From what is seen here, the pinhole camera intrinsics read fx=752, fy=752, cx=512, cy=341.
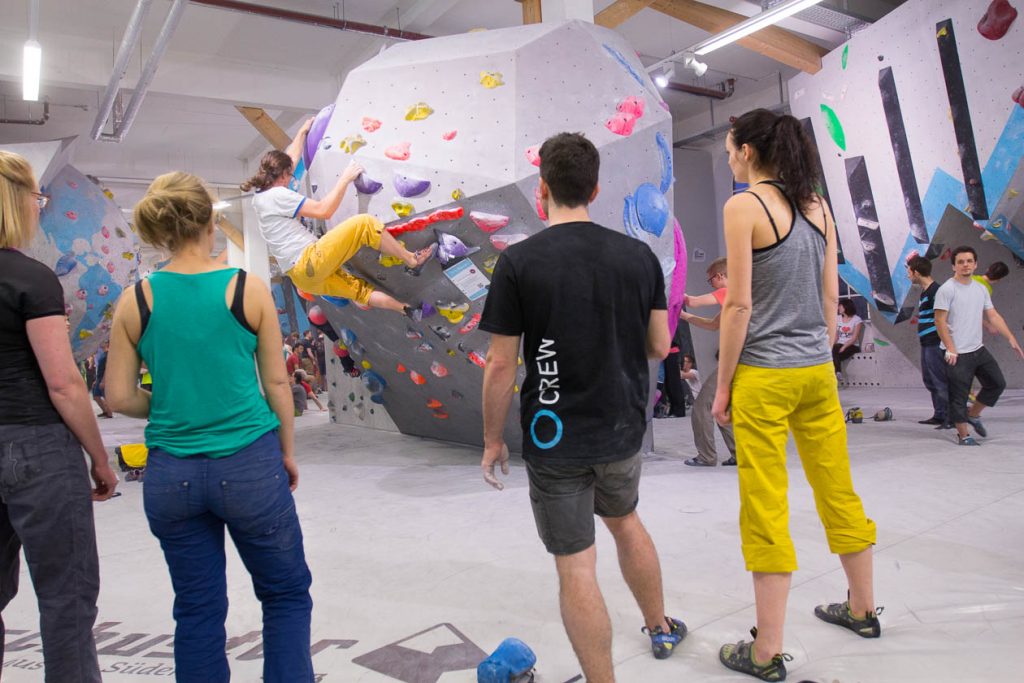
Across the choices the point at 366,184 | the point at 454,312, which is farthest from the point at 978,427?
the point at 366,184

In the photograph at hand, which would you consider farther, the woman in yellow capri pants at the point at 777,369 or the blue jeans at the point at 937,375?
the blue jeans at the point at 937,375

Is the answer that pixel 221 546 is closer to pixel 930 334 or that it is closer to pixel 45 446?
pixel 45 446

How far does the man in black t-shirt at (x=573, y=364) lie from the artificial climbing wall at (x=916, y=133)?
6.30 metres

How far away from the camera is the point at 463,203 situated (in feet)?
14.0

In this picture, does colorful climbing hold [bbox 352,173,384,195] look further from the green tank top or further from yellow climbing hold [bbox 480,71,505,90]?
the green tank top

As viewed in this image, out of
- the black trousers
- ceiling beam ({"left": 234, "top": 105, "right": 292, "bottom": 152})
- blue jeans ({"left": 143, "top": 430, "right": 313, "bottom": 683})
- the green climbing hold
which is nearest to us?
blue jeans ({"left": 143, "top": 430, "right": 313, "bottom": 683})

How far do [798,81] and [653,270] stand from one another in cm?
812

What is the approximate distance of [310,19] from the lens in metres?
7.63

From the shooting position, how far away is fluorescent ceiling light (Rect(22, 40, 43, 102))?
6.39 metres

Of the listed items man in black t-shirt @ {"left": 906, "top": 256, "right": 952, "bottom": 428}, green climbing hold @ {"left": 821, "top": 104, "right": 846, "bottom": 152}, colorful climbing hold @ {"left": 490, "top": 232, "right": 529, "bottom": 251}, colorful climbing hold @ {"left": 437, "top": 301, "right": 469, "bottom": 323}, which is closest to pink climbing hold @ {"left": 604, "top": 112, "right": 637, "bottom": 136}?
colorful climbing hold @ {"left": 490, "top": 232, "right": 529, "bottom": 251}

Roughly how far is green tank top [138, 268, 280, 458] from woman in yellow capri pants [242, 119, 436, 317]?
277 cm

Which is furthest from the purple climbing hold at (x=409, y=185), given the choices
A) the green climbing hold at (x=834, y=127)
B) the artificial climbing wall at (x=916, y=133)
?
the green climbing hold at (x=834, y=127)

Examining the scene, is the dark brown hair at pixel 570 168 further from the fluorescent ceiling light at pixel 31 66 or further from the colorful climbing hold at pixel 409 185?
the fluorescent ceiling light at pixel 31 66

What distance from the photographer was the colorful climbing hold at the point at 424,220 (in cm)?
430
